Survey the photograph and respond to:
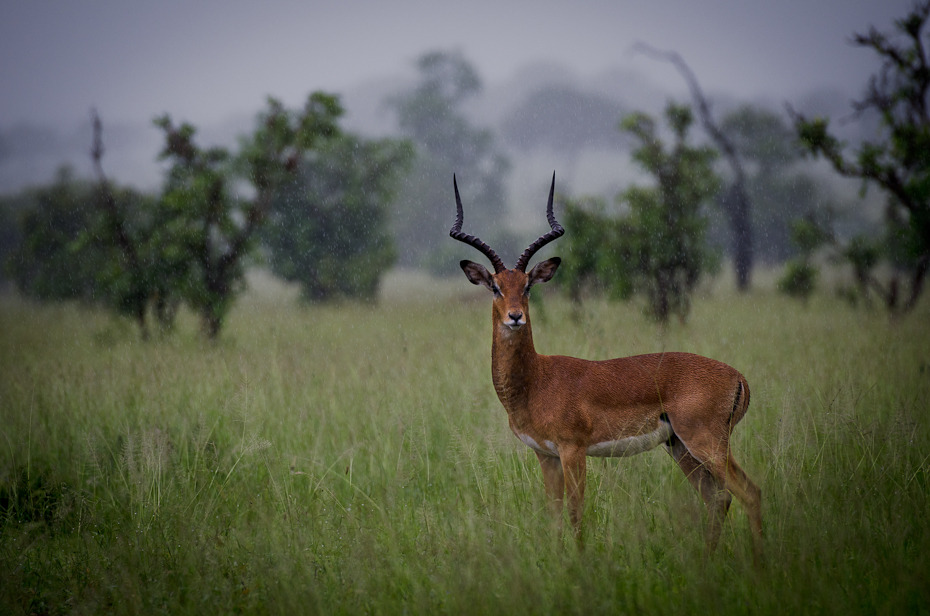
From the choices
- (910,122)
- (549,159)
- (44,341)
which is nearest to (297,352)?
(44,341)

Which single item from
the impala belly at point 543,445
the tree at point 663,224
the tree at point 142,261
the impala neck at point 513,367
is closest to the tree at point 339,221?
the tree at point 142,261

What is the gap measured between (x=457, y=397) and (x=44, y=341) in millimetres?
9123

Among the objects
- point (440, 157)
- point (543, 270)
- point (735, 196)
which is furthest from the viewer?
point (440, 157)

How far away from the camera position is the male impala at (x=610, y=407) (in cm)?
434

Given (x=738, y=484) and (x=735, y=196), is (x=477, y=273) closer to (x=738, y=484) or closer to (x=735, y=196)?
(x=738, y=484)

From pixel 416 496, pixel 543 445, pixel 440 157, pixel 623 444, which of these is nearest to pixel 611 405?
pixel 623 444

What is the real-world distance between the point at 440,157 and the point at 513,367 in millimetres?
45379

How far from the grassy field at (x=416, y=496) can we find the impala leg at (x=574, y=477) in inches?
7.3

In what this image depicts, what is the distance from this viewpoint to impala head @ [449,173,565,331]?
4.36 metres

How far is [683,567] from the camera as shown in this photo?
368cm

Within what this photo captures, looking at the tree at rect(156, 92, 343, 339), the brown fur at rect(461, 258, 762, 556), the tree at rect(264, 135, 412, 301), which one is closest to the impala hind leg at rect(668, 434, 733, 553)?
the brown fur at rect(461, 258, 762, 556)

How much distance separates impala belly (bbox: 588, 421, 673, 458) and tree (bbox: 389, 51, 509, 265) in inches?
1647

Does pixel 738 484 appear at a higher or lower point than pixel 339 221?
lower

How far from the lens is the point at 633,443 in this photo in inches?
177
